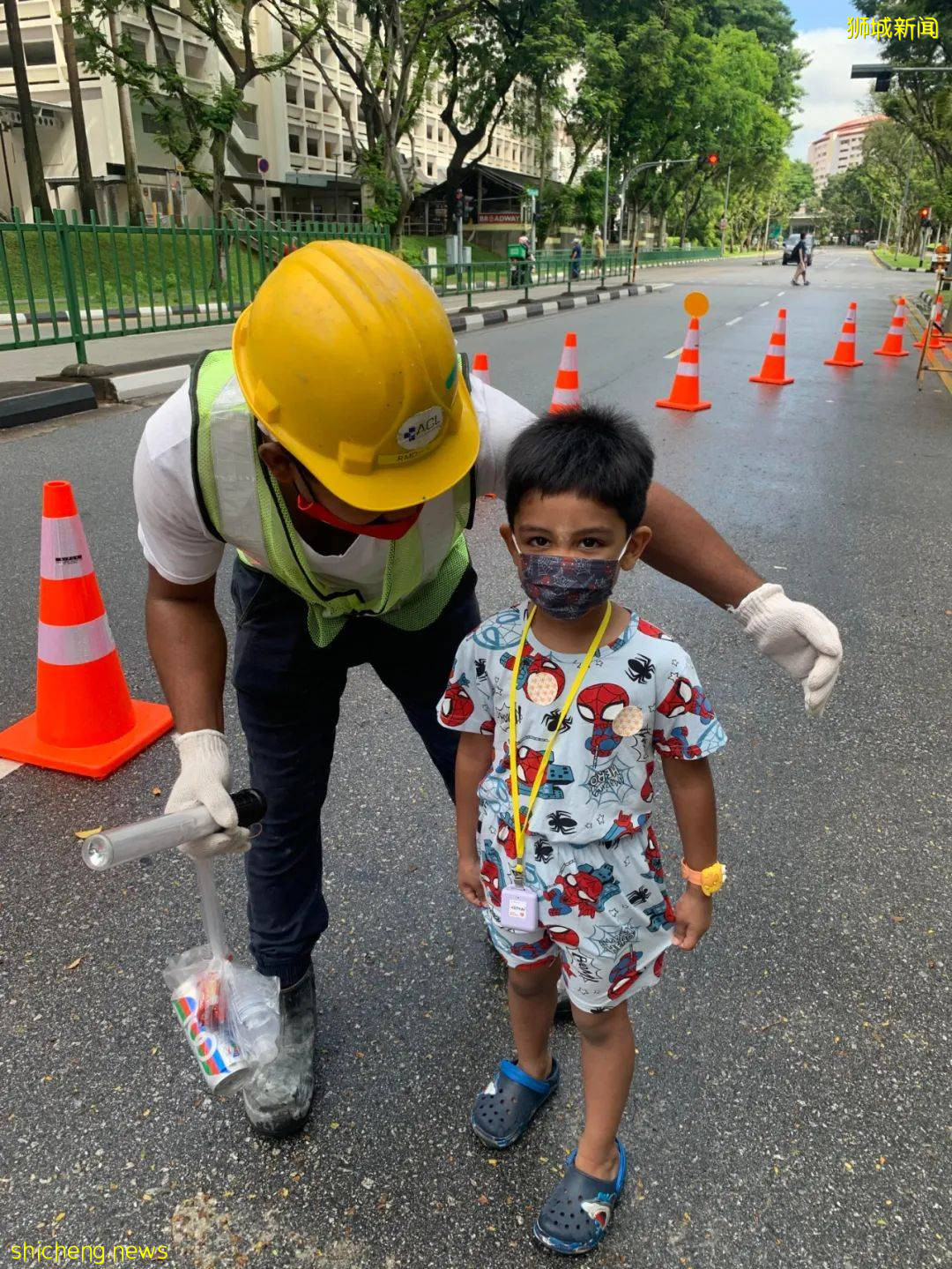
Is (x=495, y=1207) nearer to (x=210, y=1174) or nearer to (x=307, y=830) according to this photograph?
(x=210, y=1174)

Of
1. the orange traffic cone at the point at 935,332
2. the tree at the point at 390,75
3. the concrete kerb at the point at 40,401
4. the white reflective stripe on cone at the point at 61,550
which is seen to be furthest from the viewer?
the tree at the point at 390,75

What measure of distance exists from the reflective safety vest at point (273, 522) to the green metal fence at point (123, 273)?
261 inches

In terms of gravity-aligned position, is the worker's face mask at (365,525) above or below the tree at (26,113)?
below

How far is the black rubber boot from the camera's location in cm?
179

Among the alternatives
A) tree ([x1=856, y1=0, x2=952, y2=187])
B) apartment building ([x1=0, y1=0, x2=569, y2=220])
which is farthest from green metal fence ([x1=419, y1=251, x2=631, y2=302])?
tree ([x1=856, y1=0, x2=952, y2=187])

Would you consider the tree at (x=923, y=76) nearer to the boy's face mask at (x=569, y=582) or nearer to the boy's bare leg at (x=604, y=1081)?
the boy's face mask at (x=569, y=582)

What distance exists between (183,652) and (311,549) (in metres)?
0.36

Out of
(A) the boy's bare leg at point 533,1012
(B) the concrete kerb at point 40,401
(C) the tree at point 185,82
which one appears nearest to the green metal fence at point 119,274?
(B) the concrete kerb at point 40,401

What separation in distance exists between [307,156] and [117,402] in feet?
148

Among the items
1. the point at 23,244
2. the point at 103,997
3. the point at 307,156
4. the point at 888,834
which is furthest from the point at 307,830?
the point at 307,156

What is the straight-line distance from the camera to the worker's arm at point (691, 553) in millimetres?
1678

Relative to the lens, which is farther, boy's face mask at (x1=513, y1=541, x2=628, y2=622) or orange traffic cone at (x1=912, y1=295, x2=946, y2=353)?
orange traffic cone at (x1=912, y1=295, x2=946, y2=353)

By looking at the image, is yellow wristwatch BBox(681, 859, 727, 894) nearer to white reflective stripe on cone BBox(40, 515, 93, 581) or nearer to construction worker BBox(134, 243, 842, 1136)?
construction worker BBox(134, 243, 842, 1136)

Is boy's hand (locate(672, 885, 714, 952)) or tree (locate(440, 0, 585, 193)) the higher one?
tree (locate(440, 0, 585, 193))
